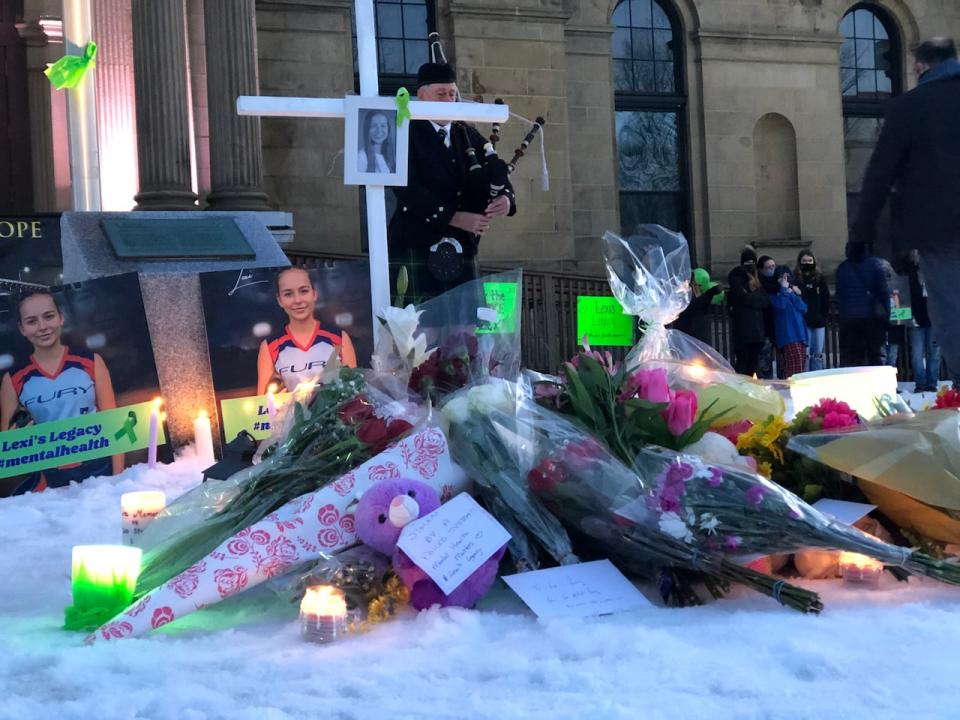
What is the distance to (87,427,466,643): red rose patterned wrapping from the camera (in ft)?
10.4

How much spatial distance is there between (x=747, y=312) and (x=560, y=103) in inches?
217

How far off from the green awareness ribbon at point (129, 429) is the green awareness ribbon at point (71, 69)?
224cm

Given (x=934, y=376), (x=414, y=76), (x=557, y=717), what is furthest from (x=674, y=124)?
(x=557, y=717)

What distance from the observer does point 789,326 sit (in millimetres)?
13008

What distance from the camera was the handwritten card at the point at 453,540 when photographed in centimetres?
320

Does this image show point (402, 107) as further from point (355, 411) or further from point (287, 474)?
point (287, 474)

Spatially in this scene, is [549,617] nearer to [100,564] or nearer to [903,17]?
[100,564]

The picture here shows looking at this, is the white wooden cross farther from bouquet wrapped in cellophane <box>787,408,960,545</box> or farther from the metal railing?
the metal railing

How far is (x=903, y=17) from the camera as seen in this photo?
66.3 feet

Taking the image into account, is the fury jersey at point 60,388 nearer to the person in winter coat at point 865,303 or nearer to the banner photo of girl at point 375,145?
the banner photo of girl at point 375,145

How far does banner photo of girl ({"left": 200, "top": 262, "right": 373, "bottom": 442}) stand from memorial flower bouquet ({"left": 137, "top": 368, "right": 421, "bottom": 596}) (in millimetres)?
3148

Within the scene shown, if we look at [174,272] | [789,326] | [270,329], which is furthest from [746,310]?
[174,272]

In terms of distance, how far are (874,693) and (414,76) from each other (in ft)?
51.1

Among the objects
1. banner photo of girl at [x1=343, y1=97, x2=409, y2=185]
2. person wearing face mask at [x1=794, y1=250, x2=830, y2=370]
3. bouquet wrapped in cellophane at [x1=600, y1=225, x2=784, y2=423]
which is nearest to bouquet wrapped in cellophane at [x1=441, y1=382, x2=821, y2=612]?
bouquet wrapped in cellophane at [x1=600, y1=225, x2=784, y2=423]
